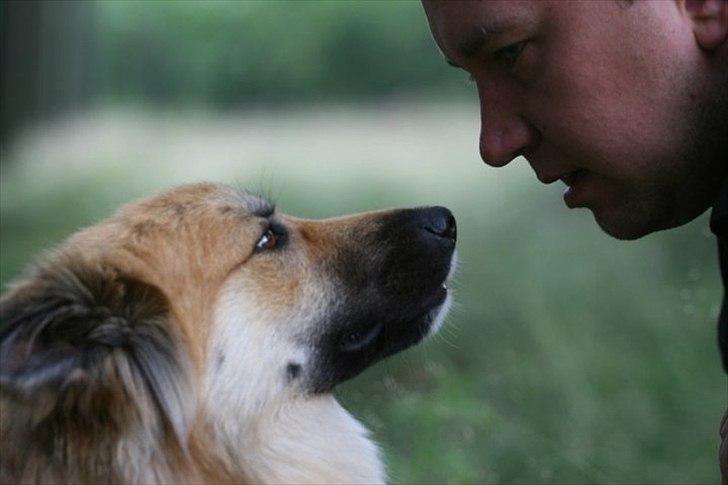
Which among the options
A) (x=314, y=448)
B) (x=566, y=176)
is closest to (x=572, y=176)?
(x=566, y=176)

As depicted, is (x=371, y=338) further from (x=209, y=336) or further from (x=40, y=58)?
(x=40, y=58)

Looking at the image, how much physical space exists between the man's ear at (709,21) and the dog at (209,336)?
811 millimetres

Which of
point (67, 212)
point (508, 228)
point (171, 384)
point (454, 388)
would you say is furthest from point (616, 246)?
point (171, 384)

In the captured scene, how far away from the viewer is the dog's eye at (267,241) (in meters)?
3.17

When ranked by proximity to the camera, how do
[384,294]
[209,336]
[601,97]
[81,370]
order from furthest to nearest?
1. [384,294]
2. [601,97]
3. [209,336]
4. [81,370]

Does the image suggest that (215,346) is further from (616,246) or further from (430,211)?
(616,246)

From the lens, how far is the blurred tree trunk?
26.8ft

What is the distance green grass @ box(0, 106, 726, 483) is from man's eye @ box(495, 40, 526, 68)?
1.43 m

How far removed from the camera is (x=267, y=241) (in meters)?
3.20

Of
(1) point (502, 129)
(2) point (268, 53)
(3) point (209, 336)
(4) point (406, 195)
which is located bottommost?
(2) point (268, 53)

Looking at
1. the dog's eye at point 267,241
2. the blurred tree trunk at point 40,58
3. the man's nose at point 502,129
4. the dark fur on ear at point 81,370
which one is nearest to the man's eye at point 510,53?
the man's nose at point 502,129

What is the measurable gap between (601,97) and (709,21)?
317 mm

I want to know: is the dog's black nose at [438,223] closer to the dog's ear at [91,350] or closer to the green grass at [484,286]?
the dog's ear at [91,350]

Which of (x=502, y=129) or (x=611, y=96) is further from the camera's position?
(x=502, y=129)
